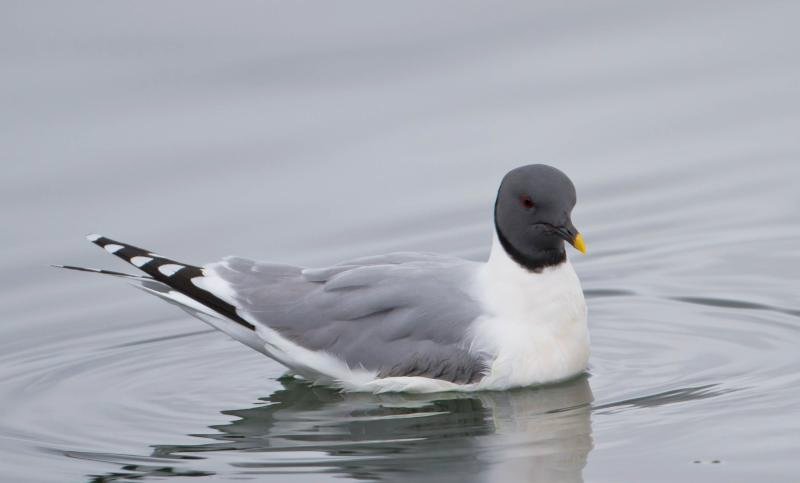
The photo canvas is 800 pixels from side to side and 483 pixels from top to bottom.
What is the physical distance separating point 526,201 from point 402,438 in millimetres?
1541

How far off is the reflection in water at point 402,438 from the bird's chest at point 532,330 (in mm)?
109

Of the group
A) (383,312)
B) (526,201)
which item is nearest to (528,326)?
(526,201)

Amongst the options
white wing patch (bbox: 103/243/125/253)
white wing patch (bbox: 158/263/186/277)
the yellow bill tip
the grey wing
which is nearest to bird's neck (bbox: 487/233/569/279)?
the grey wing

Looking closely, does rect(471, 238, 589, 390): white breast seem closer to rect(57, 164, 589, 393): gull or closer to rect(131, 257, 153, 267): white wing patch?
rect(57, 164, 589, 393): gull

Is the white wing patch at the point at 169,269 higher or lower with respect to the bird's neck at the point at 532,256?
higher

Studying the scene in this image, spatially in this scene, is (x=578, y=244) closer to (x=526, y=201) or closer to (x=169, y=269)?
(x=526, y=201)

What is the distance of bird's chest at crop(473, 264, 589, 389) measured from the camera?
31.4 feet

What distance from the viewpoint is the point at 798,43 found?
15.7m

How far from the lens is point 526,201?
970cm

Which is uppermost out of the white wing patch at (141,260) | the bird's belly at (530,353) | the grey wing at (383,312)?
the white wing patch at (141,260)

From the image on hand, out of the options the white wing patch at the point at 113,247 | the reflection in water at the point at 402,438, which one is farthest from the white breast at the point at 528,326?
the white wing patch at the point at 113,247

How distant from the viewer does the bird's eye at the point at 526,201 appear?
9.69 m

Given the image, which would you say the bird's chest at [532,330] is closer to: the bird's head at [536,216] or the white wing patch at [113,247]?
the bird's head at [536,216]

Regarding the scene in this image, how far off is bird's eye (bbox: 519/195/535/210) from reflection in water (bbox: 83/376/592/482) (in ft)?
3.15
